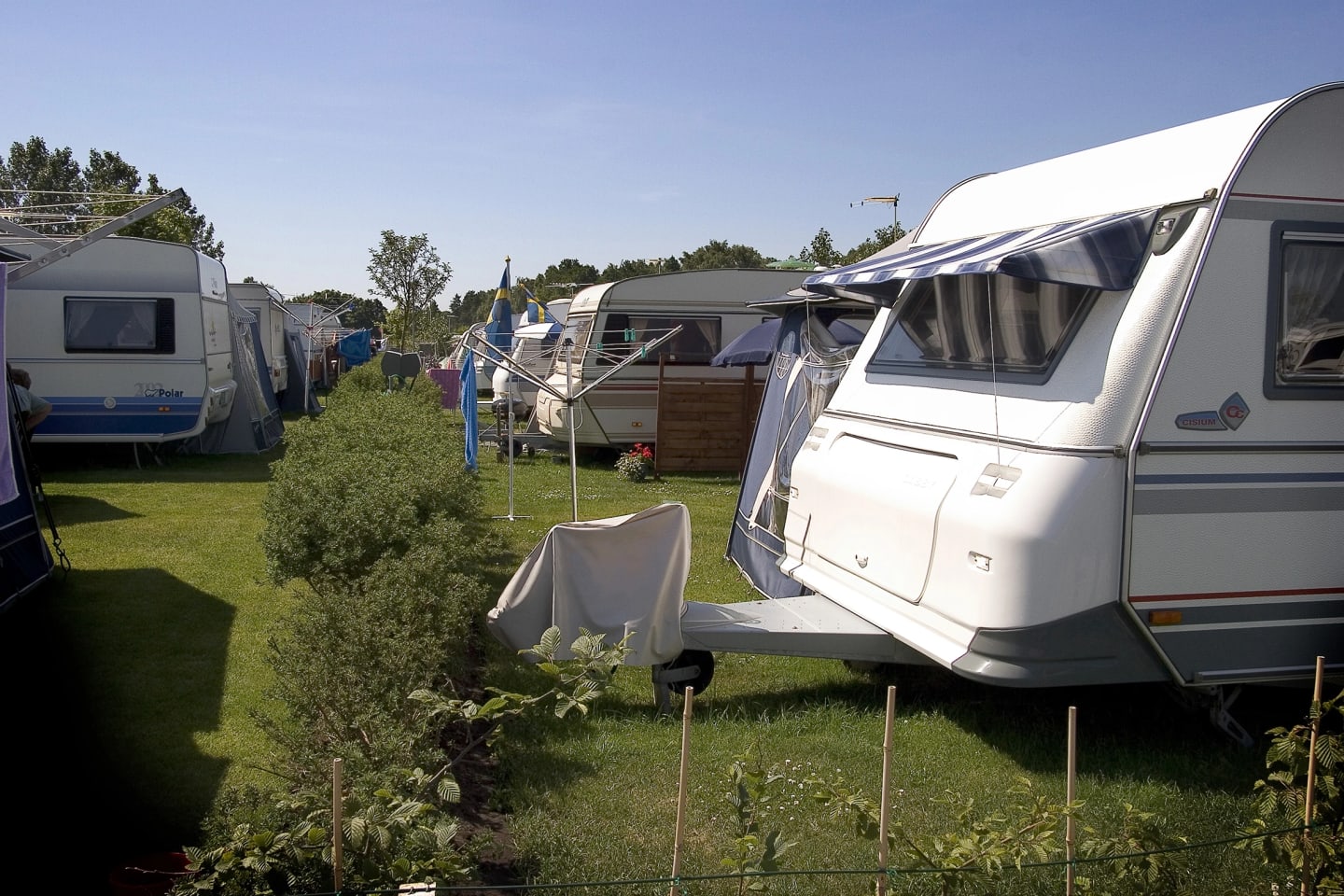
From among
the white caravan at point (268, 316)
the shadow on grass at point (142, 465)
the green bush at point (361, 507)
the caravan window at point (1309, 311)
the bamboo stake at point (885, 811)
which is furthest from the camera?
the white caravan at point (268, 316)

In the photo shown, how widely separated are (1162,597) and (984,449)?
0.95 m

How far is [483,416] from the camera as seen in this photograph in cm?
2292

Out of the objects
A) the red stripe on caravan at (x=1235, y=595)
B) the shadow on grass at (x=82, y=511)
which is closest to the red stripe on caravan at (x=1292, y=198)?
the red stripe on caravan at (x=1235, y=595)

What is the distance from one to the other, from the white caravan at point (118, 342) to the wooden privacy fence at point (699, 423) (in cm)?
614

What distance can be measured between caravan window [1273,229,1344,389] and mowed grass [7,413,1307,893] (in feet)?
5.78

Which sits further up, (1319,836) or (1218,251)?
(1218,251)

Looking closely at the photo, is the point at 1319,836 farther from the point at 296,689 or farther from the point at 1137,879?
the point at 296,689

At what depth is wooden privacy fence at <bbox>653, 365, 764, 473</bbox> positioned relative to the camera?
1531 centimetres

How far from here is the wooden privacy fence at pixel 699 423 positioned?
15.3 meters

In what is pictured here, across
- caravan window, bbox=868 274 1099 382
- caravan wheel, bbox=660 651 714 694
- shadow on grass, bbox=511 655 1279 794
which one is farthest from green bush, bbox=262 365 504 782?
caravan window, bbox=868 274 1099 382

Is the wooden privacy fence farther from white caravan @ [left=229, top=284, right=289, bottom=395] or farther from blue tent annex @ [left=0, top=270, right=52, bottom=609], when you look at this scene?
white caravan @ [left=229, top=284, right=289, bottom=395]

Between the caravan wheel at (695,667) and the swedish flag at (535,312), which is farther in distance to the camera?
the swedish flag at (535,312)

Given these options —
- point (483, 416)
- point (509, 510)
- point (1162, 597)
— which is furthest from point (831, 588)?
point (483, 416)

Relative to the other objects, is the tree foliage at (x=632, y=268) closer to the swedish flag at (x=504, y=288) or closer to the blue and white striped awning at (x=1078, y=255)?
the swedish flag at (x=504, y=288)
